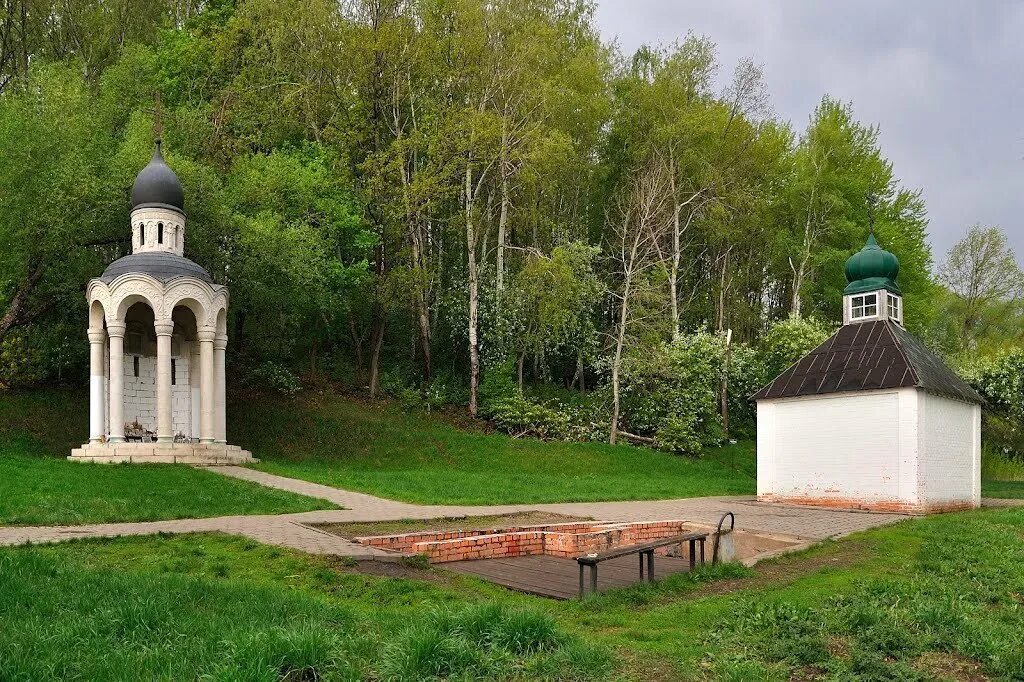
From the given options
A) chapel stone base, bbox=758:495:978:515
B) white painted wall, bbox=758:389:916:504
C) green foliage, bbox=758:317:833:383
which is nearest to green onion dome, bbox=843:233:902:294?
white painted wall, bbox=758:389:916:504

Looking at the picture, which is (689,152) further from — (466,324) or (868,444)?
(868,444)

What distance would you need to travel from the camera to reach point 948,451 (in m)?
21.5

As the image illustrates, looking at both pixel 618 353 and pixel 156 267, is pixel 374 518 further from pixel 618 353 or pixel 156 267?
pixel 618 353

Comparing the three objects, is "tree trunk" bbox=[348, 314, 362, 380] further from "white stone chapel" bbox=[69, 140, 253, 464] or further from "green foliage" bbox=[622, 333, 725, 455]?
"green foliage" bbox=[622, 333, 725, 455]

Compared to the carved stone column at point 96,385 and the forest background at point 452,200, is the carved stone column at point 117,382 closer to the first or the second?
the carved stone column at point 96,385

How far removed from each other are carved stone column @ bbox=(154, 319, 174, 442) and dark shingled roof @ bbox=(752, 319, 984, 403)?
16.2 m

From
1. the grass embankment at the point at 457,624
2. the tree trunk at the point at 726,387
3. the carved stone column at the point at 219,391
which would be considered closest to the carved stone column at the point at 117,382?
the carved stone column at the point at 219,391

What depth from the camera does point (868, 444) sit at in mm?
20938

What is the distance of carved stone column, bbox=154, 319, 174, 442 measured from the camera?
888 inches

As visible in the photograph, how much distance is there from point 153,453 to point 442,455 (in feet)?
31.9

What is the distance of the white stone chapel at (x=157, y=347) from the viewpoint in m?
22.5

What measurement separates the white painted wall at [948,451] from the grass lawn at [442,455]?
19.9 feet

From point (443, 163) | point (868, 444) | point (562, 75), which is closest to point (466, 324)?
point (443, 163)

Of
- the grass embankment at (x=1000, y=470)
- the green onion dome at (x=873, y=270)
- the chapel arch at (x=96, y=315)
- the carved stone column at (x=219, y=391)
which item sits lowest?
the grass embankment at (x=1000, y=470)
